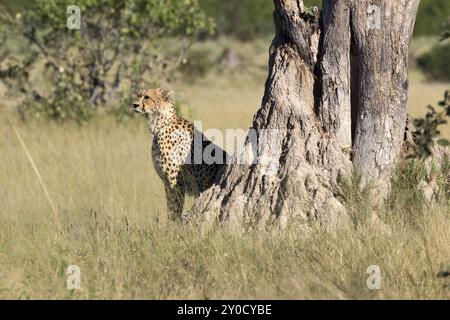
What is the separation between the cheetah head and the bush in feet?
55.8

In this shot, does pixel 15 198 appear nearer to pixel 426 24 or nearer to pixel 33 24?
pixel 33 24

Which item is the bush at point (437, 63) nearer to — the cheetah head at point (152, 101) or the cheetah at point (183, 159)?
the cheetah head at point (152, 101)

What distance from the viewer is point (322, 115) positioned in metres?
6.16

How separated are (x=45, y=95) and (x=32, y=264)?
7.98 meters

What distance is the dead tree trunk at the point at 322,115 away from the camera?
19.5ft

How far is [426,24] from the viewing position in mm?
36031

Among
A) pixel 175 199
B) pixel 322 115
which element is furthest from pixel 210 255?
pixel 175 199

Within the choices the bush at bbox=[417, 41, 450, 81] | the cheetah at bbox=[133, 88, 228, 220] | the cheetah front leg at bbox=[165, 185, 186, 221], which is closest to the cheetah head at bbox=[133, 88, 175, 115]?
the cheetah at bbox=[133, 88, 228, 220]

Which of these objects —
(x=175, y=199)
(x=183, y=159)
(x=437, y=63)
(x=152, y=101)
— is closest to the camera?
(x=175, y=199)

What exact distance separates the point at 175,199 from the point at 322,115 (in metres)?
1.55

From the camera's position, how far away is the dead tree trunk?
593 centimetres

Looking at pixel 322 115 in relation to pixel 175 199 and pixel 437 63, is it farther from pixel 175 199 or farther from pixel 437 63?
pixel 437 63

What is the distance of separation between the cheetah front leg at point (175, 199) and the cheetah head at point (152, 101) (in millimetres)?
679

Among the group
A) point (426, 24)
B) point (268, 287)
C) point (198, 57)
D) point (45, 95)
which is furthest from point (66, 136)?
point (426, 24)
